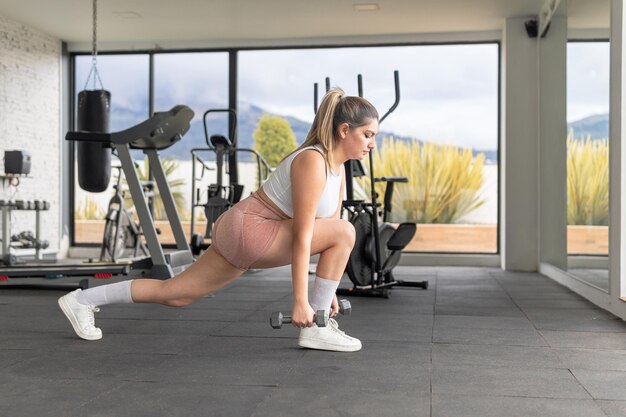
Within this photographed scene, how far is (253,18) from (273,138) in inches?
67.9

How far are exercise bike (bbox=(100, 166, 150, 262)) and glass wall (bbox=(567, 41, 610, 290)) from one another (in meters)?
3.94

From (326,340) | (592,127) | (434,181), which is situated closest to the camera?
(326,340)

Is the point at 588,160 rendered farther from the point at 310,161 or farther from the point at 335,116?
the point at 310,161

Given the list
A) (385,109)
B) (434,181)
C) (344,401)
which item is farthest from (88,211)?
(344,401)

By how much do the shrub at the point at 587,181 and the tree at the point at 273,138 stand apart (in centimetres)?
403

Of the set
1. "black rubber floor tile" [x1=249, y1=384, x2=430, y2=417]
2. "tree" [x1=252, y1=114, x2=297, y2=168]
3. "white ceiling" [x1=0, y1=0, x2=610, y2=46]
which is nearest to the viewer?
"black rubber floor tile" [x1=249, y1=384, x2=430, y2=417]

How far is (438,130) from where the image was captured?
9039 mm

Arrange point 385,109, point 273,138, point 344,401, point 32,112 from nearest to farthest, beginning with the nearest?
point 344,401
point 32,112
point 385,109
point 273,138

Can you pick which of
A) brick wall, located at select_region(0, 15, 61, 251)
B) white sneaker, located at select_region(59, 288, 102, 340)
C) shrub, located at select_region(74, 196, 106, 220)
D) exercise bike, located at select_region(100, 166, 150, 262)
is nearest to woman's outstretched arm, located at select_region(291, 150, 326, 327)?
white sneaker, located at select_region(59, 288, 102, 340)

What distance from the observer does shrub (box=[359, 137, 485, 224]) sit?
8.88 m

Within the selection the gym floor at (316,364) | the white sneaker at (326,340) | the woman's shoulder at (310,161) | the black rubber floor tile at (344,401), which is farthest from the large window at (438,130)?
the black rubber floor tile at (344,401)

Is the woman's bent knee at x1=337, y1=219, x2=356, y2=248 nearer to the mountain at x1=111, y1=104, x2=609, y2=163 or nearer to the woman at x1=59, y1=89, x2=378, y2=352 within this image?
the woman at x1=59, y1=89, x2=378, y2=352

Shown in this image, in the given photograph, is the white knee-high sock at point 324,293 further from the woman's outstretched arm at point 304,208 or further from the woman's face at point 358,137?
the woman's face at point 358,137

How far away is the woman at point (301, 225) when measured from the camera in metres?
2.78
